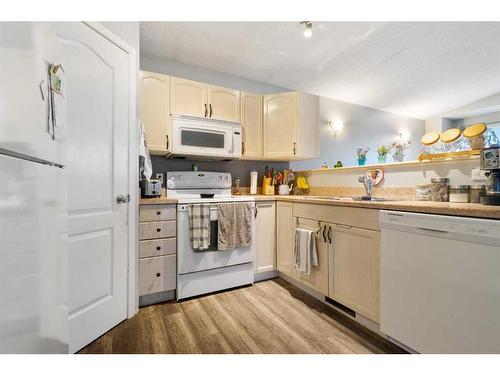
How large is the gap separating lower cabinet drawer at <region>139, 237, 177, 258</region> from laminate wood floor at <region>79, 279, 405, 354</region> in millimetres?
436

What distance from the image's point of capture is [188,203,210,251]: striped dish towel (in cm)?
201

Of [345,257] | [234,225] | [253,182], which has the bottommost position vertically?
[345,257]

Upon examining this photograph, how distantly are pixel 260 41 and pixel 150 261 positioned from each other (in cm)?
230

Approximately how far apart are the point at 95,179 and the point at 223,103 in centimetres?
155

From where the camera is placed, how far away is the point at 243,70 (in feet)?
9.57

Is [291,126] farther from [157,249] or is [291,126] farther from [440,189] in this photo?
[157,249]

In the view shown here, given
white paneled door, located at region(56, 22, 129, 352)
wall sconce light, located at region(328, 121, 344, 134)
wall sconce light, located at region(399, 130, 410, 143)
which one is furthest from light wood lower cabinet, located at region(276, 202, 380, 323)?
wall sconce light, located at region(399, 130, 410, 143)

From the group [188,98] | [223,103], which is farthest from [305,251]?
[188,98]

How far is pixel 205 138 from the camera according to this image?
95.3 inches

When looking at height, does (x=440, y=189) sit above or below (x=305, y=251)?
above

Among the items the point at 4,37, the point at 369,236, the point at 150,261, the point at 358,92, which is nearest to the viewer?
the point at 4,37
